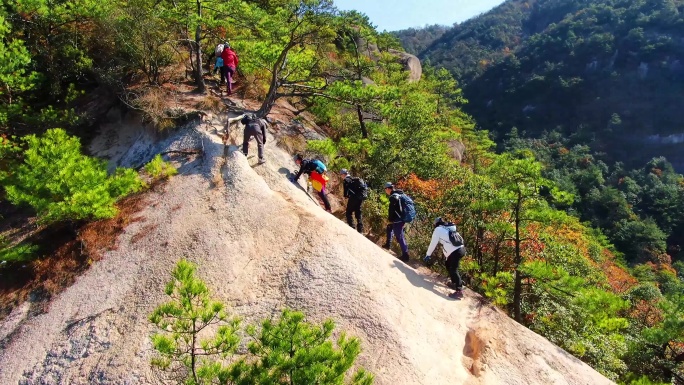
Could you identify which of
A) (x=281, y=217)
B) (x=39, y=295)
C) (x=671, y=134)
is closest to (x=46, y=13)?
(x=39, y=295)

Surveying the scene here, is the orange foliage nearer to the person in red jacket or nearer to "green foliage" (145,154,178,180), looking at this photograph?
the person in red jacket

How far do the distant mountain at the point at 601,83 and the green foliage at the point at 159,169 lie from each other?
88.2 metres

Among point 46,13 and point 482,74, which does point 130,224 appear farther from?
point 482,74

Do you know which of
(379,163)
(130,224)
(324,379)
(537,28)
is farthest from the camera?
(537,28)

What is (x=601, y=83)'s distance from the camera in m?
97.2

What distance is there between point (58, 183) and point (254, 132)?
16.3 feet

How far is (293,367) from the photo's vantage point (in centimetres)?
476

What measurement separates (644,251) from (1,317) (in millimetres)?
60215

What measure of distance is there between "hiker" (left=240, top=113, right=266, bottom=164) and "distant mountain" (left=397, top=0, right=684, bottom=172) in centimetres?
8636

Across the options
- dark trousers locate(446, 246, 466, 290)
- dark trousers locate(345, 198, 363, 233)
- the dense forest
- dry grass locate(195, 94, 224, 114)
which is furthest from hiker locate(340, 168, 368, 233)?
dry grass locate(195, 94, 224, 114)

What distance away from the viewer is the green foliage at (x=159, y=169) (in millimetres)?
10844

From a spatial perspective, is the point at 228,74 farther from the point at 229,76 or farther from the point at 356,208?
the point at 356,208

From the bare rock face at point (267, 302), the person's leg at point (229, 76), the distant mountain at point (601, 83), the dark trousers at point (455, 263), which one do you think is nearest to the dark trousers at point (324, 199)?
the bare rock face at point (267, 302)

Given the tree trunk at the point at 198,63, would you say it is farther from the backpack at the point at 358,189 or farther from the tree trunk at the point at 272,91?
the backpack at the point at 358,189
